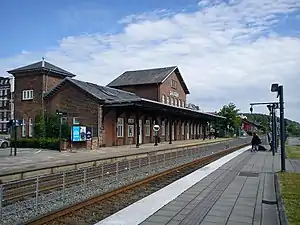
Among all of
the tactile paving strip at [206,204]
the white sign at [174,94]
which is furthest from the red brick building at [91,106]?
the tactile paving strip at [206,204]

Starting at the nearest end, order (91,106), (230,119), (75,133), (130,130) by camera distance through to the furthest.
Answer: (75,133) → (91,106) → (130,130) → (230,119)

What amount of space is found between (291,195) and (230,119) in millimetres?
65476

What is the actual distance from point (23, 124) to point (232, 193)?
3303 cm

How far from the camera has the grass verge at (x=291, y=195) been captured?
707 cm

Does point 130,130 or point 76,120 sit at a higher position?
point 76,120

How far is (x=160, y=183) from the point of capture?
1278cm

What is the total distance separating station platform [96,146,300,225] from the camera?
722 centimetres

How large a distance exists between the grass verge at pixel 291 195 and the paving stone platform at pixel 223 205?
273 millimetres

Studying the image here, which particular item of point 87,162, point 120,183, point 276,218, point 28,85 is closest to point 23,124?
point 28,85

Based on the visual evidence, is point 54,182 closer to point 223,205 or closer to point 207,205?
point 207,205

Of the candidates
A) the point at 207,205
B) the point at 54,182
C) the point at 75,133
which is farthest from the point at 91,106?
the point at 207,205

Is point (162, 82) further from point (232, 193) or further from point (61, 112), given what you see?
point (232, 193)

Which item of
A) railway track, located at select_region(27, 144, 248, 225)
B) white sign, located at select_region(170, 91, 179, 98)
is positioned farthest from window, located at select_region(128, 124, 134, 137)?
railway track, located at select_region(27, 144, 248, 225)

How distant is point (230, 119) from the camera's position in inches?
2899
